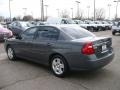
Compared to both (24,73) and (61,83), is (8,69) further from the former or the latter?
(61,83)

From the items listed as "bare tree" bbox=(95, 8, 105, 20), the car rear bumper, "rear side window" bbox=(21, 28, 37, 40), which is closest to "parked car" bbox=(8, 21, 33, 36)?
"rear side window" bbox=(21, 28, 37, 40)

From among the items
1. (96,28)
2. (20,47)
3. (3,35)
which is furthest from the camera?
(96,28)

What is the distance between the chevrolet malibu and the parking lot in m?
0.35

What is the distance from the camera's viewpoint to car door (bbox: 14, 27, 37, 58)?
6.68 meters

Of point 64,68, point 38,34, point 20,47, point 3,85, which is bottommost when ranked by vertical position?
point 3,85

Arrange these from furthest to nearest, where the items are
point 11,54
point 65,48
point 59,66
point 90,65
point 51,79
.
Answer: point 11,54, point 59,66, point 51,79, point 65,48, point 90,65

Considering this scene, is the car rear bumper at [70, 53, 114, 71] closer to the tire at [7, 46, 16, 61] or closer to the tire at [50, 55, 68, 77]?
the tire at [50, 55, 68, 77]

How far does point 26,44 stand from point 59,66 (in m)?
1.79

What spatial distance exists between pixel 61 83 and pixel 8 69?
2277 mm

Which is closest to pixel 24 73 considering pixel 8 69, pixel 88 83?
pixel 8 69

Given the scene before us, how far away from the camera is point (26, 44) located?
681cm

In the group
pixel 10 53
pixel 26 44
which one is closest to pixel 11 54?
pixel 10 53

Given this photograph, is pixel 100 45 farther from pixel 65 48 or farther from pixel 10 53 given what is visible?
pixel 10 53

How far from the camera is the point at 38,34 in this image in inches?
255
